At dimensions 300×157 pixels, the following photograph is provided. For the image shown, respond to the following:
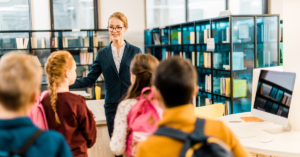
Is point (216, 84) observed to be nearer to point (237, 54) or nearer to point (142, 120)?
point (237, 54)

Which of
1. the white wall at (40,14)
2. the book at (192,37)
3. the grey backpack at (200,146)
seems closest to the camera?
the grey backpack at (200,146)

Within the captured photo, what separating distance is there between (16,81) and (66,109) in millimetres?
712

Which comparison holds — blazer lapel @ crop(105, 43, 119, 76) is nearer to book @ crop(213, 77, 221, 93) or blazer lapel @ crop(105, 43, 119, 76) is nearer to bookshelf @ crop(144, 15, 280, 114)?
bookshelf @ crop(144, 15, 280, 114)

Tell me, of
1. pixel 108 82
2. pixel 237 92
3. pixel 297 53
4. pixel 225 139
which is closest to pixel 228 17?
pixel 237 92

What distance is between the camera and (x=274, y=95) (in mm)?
2100

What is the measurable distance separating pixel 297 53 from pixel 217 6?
5275 mm

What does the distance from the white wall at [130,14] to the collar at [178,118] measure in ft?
20.7

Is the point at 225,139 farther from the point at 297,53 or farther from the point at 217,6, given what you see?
the point at 217,6

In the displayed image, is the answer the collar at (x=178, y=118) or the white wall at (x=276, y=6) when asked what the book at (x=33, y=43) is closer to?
the white wall at (x=276, y=6)

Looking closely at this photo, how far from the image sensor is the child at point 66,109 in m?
1.60

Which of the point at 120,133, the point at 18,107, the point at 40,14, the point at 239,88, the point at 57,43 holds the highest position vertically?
the point at 40,14

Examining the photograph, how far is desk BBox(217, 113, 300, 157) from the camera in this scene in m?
Result: 1.77

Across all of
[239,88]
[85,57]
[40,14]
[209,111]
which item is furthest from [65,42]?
[209,111]

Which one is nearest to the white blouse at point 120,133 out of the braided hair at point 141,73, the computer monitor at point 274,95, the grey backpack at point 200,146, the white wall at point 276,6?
the braided hair at point 141,73
